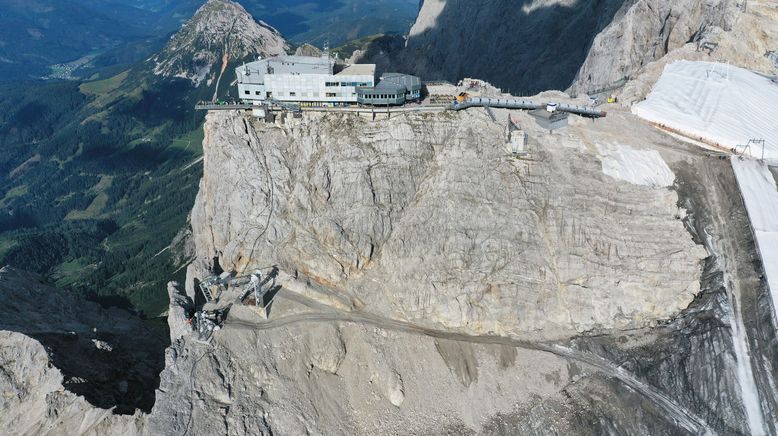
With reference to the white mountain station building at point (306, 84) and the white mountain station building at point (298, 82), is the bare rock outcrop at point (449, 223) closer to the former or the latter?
the white mountain station building at point (306, 84)

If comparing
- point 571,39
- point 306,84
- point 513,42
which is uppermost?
point 571,39

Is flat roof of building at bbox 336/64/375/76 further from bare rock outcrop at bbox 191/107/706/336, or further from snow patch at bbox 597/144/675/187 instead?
snow patch at bbox 597/144/675/187

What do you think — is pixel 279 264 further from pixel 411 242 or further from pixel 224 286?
pixel 411 242

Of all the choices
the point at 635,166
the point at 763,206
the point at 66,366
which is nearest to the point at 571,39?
the point at 635,166

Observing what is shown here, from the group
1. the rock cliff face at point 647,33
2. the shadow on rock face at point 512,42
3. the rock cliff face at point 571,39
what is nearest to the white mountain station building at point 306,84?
the rock cliff face at point 647,33

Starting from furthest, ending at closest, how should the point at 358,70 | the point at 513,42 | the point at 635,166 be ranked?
1. the point at 513,42
2. the point at 358,70
3. the point at 635,166

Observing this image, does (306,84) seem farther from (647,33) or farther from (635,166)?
(647,33)

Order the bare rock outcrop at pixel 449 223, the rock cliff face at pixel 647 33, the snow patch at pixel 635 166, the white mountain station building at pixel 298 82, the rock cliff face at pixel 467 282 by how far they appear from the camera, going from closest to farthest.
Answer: the rock cliff face at pixel 467 282, the bare rock outcrop at pixel 449 223, the snow patch at pixel 635 166, the white mountain station building at pixel 298 82, the rock cliff face at pixel 647 33
